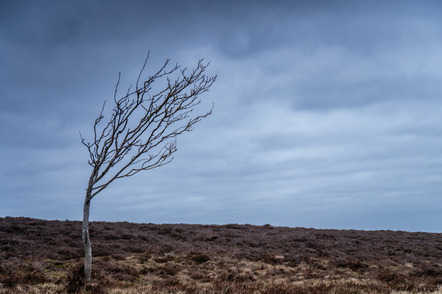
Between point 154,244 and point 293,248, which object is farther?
point 293,248

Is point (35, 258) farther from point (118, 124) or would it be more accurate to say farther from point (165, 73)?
point (165, 73)

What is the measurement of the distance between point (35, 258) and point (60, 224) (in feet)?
30.2

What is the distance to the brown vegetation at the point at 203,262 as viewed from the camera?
34.7 feet

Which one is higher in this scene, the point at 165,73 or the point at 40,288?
the point at 165,73

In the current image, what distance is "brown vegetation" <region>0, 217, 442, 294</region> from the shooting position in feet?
34.7

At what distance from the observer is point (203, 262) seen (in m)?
16.1

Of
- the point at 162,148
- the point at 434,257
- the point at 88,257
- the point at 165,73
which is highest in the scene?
the point at 165,73

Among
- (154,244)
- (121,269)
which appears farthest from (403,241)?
(121,269)

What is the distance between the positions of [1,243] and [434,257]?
24.8 m

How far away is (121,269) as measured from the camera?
42.8 feet

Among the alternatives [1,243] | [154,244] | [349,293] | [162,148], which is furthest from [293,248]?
[1,243]

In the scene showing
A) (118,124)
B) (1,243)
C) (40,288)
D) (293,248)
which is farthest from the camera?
(293,248)

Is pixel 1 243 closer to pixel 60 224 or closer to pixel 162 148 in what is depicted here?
pixel 60 224

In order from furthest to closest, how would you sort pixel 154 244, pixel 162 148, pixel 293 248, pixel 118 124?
pixel 293 248 < pixel 154 244 < pixel 162 148 < pixel 118 124
